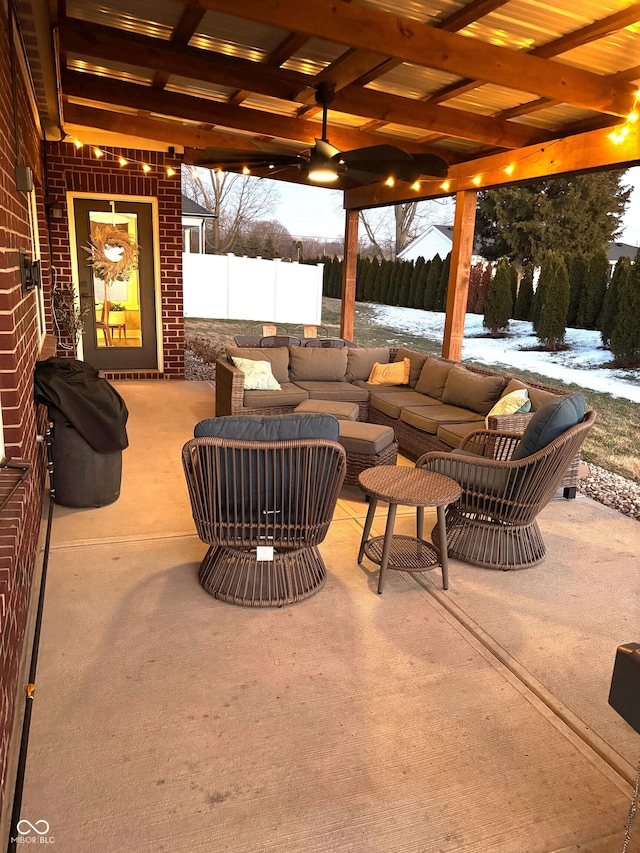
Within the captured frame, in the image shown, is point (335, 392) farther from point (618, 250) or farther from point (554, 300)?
point (618, 250)

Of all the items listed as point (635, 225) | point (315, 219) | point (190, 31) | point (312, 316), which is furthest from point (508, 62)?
point (315, 219)

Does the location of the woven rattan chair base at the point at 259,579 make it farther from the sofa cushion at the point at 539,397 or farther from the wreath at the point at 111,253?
the wreath at the point at 111,253

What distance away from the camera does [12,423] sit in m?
2.65

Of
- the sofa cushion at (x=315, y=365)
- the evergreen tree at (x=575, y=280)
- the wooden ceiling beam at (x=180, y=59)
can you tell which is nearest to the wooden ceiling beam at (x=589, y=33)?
Result: the wooden ceiling beam at (x=180, y=59)

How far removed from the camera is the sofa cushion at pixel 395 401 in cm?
551

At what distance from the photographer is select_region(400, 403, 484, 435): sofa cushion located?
16.1 feet

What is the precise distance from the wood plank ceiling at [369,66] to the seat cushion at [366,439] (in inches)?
92.7

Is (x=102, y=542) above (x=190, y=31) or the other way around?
the other way around

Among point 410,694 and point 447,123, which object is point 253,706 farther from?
point 447,123

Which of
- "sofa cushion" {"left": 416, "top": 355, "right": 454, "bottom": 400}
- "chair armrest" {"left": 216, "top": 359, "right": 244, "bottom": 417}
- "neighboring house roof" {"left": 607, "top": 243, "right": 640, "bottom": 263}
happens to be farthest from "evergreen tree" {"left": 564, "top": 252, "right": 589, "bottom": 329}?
"chair armrest" {"left": 216, "top": 359, "right": 244, "bottom": 417}

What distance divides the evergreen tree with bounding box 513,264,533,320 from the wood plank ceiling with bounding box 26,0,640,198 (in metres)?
2.96

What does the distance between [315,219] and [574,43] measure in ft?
68.5

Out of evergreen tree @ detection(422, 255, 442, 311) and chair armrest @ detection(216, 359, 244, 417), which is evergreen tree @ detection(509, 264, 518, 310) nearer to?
evergreen tree @ detection(422, 255, 442, 311)

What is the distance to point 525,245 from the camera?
974cm
